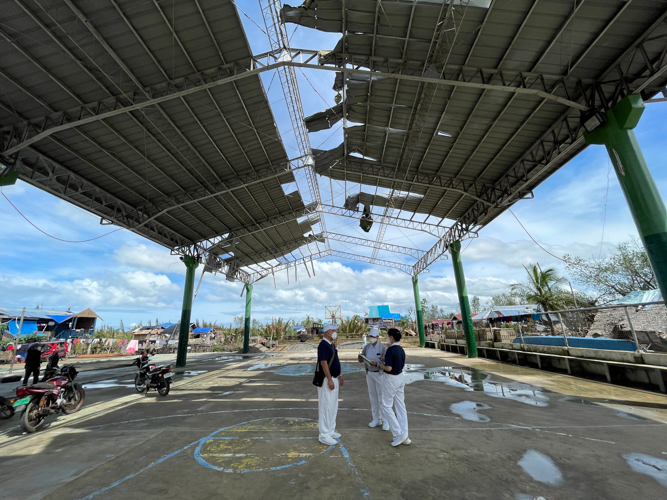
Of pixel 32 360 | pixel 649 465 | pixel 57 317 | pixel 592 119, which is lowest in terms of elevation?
pixel 649 465

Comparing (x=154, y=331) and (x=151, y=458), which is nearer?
(x=151, y=458)

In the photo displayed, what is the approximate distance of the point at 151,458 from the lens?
430 centimetres

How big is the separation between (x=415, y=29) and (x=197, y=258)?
18.8 meters

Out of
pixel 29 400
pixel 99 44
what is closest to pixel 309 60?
pixel 99 44

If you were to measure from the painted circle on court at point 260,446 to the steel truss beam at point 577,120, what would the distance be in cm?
1207

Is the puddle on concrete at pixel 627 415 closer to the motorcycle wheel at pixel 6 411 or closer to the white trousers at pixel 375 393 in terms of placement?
the white trousers at pixel 375 393

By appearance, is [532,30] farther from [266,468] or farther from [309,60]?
[266,468]

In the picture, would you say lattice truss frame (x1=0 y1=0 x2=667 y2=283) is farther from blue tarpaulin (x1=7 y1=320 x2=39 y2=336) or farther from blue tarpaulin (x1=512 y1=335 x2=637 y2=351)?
blue tarpaulin (x1=7 y1=320 x2=39 y2=336)

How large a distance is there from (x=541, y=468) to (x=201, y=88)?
463 inches

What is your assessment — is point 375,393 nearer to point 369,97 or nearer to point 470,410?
point 470,410

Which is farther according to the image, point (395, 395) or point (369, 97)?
point (369, 97)

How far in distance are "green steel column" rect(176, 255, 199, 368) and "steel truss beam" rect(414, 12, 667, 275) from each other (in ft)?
62.0

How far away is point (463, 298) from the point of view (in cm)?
1875

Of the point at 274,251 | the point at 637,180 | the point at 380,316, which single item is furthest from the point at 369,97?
the point at 380,316
